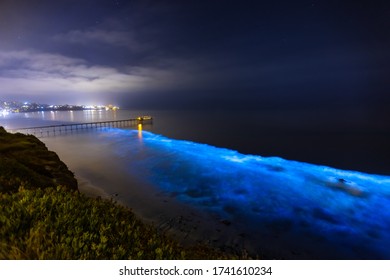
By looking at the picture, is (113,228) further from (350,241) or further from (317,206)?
(317,206)

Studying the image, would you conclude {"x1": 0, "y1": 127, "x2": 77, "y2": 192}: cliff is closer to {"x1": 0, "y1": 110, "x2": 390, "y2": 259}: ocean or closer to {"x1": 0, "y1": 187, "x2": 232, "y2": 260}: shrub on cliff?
{"x1": 0, "y1": 187, "x2": 232, "y2": 260}: shrub on cliff

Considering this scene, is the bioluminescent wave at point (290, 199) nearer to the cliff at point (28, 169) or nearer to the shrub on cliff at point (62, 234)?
the cliff at point (28, 169)

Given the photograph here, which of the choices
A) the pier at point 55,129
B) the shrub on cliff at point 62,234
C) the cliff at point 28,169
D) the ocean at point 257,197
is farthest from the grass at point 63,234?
the pier at point 55,129

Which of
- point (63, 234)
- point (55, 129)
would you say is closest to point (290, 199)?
point (63, 234)

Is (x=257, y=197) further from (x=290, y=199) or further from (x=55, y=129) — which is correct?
(x=55, y=129)

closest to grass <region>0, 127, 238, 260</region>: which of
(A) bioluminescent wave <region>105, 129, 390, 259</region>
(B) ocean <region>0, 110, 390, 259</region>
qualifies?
(B) ocean <region>0, 110, 390, 259</region>

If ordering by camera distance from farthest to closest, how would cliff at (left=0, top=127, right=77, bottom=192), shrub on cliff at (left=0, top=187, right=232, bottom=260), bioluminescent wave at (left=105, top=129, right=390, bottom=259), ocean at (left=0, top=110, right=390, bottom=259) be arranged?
bioluminescent wave at (left=105, top=129, right=390, bottom=259)
ocean at (left=0, top=110, right=390, bottom=259)
cliff at (left=0, top=127, right=77, bottom=192)
shrub on cliff at (left=0, top=187, right=232, bottom=260)

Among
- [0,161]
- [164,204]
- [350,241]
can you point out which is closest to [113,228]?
[0,161]
